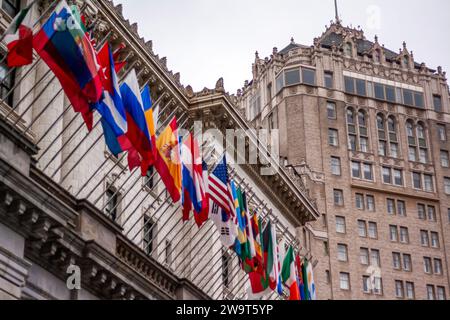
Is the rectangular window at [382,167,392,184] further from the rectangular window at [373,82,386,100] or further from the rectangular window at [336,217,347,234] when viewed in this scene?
the rectangular window at [373,82,386,100]

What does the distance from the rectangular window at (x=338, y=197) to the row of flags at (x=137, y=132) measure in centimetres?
5713

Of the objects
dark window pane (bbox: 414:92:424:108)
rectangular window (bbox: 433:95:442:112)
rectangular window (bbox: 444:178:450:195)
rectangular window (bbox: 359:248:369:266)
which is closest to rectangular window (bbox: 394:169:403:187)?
rectangular window (bbox: 444:178:450:195)

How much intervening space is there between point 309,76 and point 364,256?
823 inches

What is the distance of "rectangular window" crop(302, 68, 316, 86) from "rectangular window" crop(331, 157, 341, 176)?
8.94 meters

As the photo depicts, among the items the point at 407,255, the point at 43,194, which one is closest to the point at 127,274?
the point at 43,194

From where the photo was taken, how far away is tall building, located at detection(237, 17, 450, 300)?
10000 centimetres

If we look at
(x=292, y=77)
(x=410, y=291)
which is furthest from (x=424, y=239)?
(x=292, y=77)

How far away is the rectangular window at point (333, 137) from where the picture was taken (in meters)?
106

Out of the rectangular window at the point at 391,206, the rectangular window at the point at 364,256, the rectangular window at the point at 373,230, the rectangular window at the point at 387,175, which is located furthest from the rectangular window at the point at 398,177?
the rectangular window at the point at 364,256

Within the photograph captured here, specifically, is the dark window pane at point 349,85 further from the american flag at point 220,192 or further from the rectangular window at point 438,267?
the american flag at point 220,192

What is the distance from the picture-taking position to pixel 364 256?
101 m
